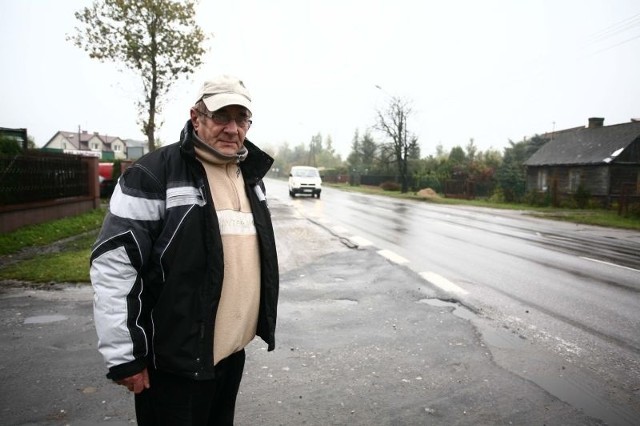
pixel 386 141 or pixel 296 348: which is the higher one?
pixel 386 141

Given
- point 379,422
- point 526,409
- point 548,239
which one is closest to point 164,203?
point 379,422

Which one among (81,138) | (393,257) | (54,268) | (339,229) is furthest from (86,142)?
(393,257)

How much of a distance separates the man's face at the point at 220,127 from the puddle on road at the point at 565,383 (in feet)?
10.3

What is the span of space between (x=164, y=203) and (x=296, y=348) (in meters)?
2.63

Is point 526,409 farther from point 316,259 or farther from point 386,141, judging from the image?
point 386,141

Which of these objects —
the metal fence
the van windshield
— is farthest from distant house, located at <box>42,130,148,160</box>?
the metal fence

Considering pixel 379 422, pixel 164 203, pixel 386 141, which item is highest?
pixel 386 141

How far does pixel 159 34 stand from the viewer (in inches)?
727

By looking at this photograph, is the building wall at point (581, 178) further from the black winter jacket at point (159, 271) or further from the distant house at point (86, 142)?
the distant house at point (86, 142)

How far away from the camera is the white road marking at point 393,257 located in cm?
838

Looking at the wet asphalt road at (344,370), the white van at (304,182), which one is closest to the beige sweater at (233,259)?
the wet asphalt road at (344,370)

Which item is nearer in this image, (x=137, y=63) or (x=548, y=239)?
(x=548, y=239)

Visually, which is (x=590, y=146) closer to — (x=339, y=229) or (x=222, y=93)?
(x=339, y=229)

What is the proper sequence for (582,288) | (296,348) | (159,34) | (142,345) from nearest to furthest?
(142,345)
(296,348)
(582,288)
(159,34)
